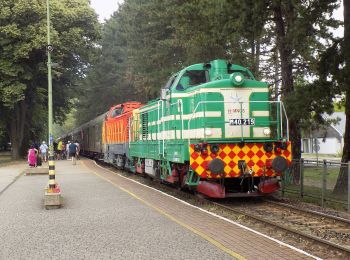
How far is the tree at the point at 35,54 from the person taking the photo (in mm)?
38469

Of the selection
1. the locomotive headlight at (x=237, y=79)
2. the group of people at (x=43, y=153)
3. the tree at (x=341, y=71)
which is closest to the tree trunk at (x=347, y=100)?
the tree at (x=341, y=71)

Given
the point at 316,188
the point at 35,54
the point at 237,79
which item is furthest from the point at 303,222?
the point at 35,54

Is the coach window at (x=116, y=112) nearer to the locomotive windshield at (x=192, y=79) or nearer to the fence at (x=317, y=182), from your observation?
the fence at (x=317, y=182)

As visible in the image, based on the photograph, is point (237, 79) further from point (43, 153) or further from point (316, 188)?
point (43, 153)

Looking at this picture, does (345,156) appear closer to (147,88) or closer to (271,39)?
(271,39)

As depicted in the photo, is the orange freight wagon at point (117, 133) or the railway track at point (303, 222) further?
the orange freight wagon at point (117, 133)

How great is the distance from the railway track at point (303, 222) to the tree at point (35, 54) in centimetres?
2916

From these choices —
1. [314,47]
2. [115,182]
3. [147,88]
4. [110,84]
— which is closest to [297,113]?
[314,47]

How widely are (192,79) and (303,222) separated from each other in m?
5.56

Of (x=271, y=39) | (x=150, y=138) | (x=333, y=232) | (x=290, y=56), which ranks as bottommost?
(x=333, y=232)

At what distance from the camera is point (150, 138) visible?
17.6 m

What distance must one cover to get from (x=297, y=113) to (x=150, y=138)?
5.43 metres

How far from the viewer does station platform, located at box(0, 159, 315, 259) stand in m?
7.56

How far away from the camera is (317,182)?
15.1 meters
